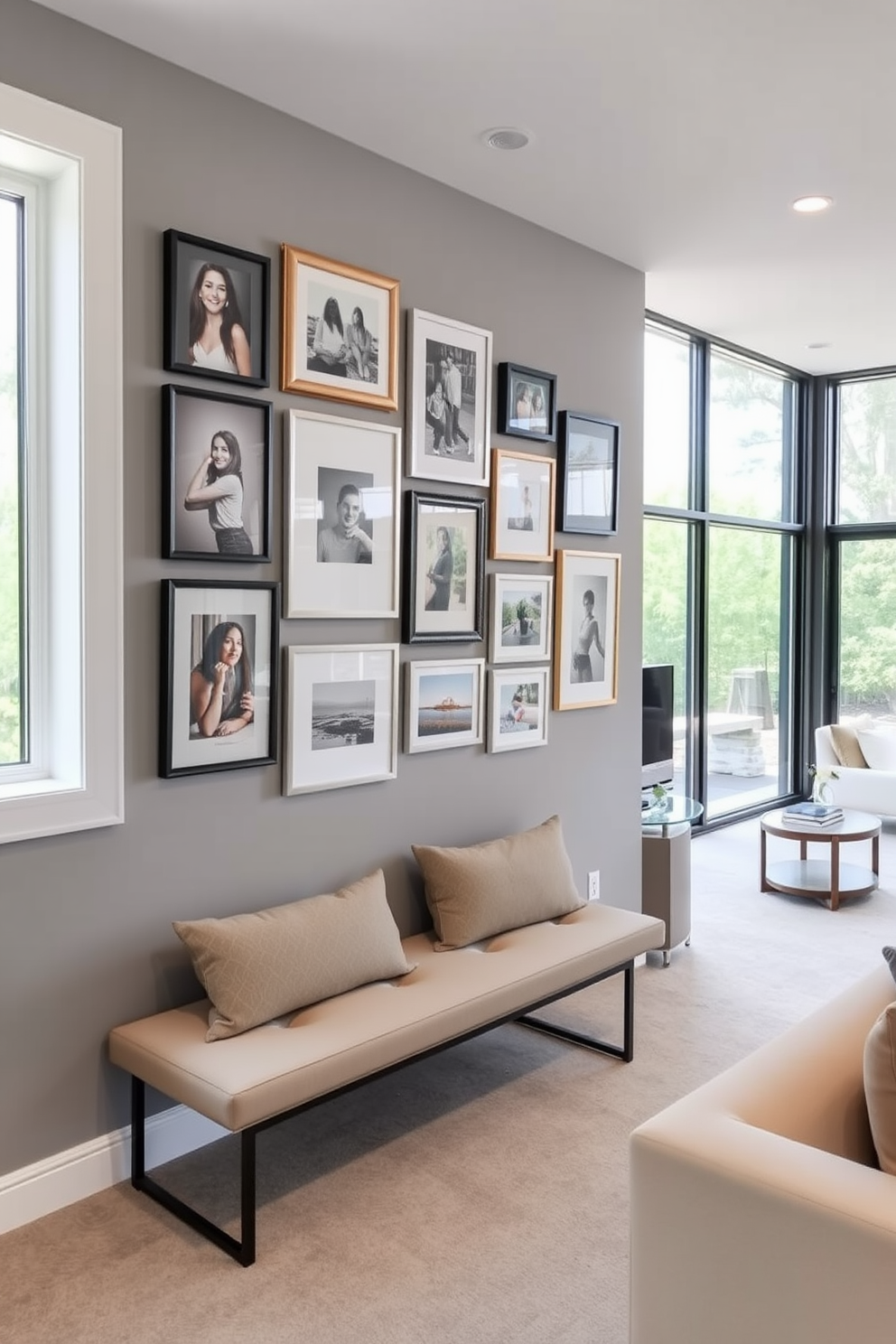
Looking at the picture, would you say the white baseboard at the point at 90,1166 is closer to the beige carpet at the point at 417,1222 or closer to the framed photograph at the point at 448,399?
the beige carpet at the point at 417,1222

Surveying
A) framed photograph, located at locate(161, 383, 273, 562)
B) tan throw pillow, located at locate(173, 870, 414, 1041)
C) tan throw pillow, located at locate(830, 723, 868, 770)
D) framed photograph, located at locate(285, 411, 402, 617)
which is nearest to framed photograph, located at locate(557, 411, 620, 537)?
framed photograph, located at locate(285, 411, 402, 617)

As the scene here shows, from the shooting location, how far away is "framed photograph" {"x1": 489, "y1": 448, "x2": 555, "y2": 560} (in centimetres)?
362

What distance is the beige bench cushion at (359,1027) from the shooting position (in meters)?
2.27

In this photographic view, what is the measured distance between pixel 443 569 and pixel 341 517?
48 cm

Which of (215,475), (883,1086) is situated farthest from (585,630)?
(883,1086)

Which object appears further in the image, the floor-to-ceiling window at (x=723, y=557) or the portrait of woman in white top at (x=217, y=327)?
the floor-to-ceiling window at (x=723, y=557)

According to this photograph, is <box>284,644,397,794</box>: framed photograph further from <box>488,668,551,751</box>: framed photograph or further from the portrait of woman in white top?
the portrait of woman in white top

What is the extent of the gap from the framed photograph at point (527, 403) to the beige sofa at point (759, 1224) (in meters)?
2.40

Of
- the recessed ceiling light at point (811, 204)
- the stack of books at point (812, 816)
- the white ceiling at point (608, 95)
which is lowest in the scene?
the stack of books at point (812, 816)

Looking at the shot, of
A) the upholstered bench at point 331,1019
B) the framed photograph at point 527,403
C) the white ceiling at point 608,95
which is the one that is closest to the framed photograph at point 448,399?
the framed photograph at point 527,403

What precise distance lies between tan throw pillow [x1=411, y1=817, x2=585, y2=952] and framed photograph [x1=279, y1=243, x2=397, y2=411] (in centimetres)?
139

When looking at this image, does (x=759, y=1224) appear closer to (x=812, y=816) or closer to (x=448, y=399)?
(x=448, y=399)

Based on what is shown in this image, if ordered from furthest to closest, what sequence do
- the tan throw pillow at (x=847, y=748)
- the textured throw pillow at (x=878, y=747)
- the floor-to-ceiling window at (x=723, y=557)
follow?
the tan throw pillow at (x=847, y=748), the textured throw pillow at (x=878, y=747), the floor-to-ceiling window at (x=723, y=557)

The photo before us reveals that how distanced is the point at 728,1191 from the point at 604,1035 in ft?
6.62
